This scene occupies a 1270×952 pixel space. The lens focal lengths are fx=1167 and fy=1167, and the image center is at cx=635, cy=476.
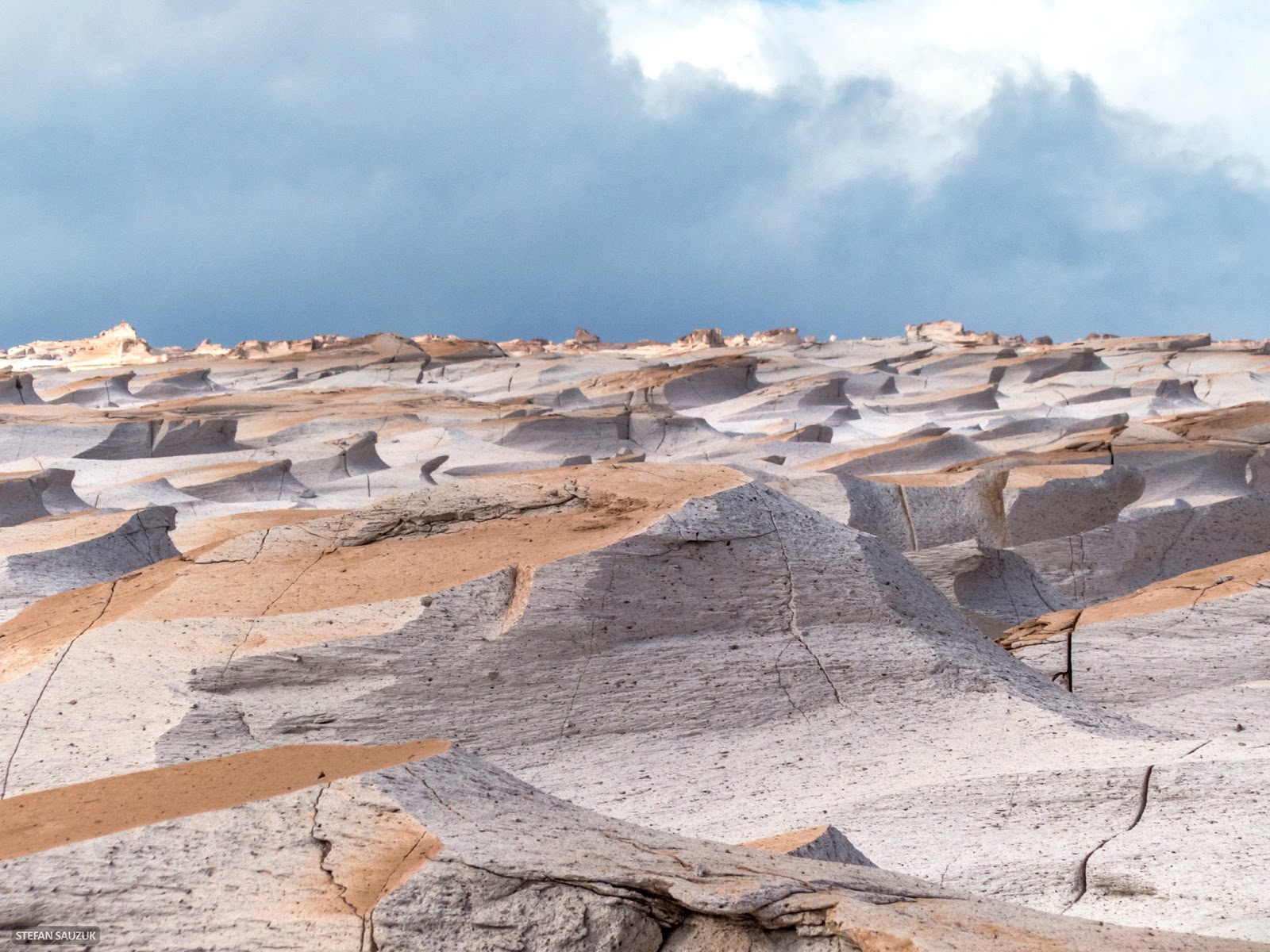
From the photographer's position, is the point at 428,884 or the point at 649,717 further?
the point at 649,717

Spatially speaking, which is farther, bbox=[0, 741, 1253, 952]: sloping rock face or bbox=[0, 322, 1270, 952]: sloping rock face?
bbox=[0, 322, 1270, 952]: sloping rock face

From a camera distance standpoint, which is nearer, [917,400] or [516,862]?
[516,862]

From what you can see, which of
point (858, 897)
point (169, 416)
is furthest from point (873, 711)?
point (169, 416)

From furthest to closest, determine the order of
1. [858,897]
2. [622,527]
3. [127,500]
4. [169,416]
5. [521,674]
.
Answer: [169,416], [127,500], [622,527], [521,674], [858,897]

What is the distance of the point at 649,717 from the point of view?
482 centimetres

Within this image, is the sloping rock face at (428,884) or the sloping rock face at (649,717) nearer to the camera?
the sloping rock face at (428,884)

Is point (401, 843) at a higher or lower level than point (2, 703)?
lower

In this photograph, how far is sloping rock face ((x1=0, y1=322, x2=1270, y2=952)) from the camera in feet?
8.20

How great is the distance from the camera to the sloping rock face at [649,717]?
2.50m

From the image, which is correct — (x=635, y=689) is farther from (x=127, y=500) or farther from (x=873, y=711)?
(x=127, y=500)

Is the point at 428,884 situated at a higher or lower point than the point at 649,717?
lower

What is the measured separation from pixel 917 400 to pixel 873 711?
1882cm

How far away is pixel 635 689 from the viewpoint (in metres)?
4.89

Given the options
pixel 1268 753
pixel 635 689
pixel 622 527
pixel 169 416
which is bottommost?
pixel 1268 753
